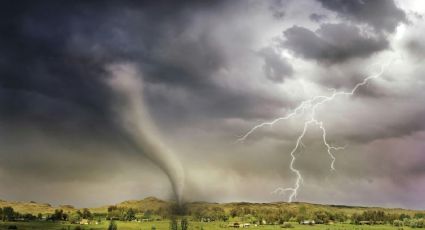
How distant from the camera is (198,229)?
6127 inches

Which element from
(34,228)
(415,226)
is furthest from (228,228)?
(415,226)

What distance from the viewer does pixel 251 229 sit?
17275 centimetres

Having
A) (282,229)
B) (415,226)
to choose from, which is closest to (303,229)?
(282,229)

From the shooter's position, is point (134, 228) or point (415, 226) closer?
point (134, 228)

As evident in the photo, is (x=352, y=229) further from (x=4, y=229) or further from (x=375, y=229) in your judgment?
(x=4, y=229)

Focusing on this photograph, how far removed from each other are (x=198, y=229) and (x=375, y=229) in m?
69.6

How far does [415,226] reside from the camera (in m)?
199

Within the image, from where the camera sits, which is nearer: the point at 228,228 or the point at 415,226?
the point at 228,228

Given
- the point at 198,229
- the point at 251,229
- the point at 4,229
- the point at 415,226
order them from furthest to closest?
the point at 415,226 < the point at 251,229 < the point at 198,229 < the point at 4,229

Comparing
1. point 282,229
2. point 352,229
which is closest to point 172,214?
point 282,229

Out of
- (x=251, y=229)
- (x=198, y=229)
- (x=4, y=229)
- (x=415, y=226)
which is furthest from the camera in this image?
(x=415, y=226)

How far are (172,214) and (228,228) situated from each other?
2464 centimetres

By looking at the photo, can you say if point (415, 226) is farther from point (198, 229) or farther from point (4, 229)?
point (4, 229)

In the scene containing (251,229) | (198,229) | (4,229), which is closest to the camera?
(4,229)
